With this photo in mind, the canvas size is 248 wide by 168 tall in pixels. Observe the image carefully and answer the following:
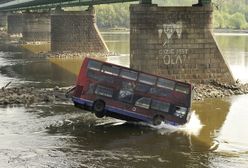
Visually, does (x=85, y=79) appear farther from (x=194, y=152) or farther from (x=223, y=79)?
(x=223, y=79)

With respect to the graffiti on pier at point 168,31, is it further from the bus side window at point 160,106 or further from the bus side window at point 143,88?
the bus side window at point 160,106

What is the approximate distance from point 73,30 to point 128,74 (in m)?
39.5

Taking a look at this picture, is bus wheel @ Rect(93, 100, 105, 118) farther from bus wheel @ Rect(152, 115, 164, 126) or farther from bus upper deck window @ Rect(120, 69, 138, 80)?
bus wheel @ Rect(152, 115, 164, 126)

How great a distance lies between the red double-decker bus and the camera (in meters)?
25.1

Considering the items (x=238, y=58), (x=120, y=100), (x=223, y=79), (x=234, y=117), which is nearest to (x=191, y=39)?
(x=223, y=79)

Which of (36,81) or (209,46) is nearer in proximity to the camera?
(209,46)

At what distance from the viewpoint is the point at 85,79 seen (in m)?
25.6

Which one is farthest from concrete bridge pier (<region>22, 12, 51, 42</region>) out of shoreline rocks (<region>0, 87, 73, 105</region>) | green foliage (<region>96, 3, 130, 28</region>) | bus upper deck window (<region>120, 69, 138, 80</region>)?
bus upper deck window (<region>120, 69, 138, 80</region>)

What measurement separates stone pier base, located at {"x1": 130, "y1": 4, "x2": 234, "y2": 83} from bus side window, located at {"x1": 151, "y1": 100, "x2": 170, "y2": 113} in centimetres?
1025

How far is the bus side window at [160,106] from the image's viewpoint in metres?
25.2

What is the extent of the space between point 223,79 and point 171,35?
16.8 feet

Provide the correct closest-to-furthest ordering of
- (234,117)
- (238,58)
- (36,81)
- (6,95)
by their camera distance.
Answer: (234,117) < (6,95) < (36,81) < (238,58)

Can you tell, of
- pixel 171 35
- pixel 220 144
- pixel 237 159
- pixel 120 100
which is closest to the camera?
pixel 237 159

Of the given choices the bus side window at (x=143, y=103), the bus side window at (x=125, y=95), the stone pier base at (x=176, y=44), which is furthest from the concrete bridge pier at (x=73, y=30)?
the bus side window at (x=143, y=103)
